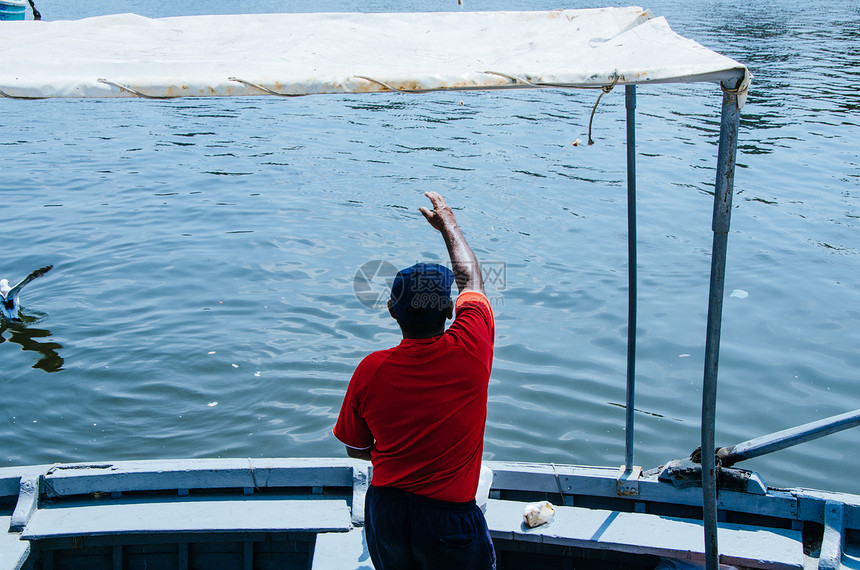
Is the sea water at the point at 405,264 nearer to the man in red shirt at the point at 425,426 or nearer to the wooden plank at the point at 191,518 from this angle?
the wooden plank at the point at 191,518

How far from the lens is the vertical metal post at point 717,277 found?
2578 millimetres

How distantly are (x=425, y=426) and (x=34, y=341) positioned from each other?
7.00 meters

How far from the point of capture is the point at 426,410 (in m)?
2.46

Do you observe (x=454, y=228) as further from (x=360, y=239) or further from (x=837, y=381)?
(x=360, y=239)

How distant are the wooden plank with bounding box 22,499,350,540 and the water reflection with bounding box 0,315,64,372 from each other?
3918 mm

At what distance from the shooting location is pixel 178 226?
11070 mm

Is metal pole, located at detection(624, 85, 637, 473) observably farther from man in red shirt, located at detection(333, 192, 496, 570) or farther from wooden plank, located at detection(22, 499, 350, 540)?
wooden plank, located at detection(22, 499, 350, 540)

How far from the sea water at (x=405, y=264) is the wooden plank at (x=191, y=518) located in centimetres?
210

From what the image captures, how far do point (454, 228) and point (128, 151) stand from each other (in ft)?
44.9

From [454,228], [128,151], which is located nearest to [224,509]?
[454,228]

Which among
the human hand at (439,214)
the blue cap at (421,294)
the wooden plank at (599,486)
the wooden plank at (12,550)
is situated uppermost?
the human hand at (439,214)

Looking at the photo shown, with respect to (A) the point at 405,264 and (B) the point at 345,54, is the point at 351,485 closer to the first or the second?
(B) the point at 345,54

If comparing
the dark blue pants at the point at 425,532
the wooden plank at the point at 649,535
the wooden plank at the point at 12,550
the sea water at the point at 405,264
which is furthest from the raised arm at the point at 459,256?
the sea water at the point at 405,264

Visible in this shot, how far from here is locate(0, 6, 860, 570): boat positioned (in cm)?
321
